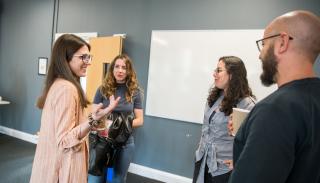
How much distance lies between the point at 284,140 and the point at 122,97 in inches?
70.6

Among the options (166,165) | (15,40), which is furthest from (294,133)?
(15,40)

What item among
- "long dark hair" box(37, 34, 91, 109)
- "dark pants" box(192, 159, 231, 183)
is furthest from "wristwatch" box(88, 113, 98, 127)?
"dark pants" box(192, 159, 231, 183)

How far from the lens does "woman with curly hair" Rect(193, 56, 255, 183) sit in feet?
5.88

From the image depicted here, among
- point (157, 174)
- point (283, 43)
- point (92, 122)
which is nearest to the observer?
point (283, 43)

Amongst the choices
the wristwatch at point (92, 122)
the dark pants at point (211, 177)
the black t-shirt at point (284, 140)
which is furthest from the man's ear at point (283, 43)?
the dark pants at point (211, 177)

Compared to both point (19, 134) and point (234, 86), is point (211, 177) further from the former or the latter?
point (19, 134)

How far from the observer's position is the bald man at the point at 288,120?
0.75m

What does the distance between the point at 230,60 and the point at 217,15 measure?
149 cm

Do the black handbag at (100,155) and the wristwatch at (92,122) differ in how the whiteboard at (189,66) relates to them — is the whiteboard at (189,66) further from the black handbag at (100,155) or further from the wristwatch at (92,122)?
the wristwatch at (92,122)

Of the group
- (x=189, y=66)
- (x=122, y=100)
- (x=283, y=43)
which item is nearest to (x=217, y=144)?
(x=122, y=100)

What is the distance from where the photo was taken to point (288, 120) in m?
0.75

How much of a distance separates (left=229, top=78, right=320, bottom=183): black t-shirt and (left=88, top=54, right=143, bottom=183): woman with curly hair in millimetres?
1595

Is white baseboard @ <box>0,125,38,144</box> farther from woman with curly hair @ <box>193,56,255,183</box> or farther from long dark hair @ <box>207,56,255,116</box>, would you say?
long dark hair @ <box>207,56,255,116</box>

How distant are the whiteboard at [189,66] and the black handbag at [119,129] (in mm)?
1285
